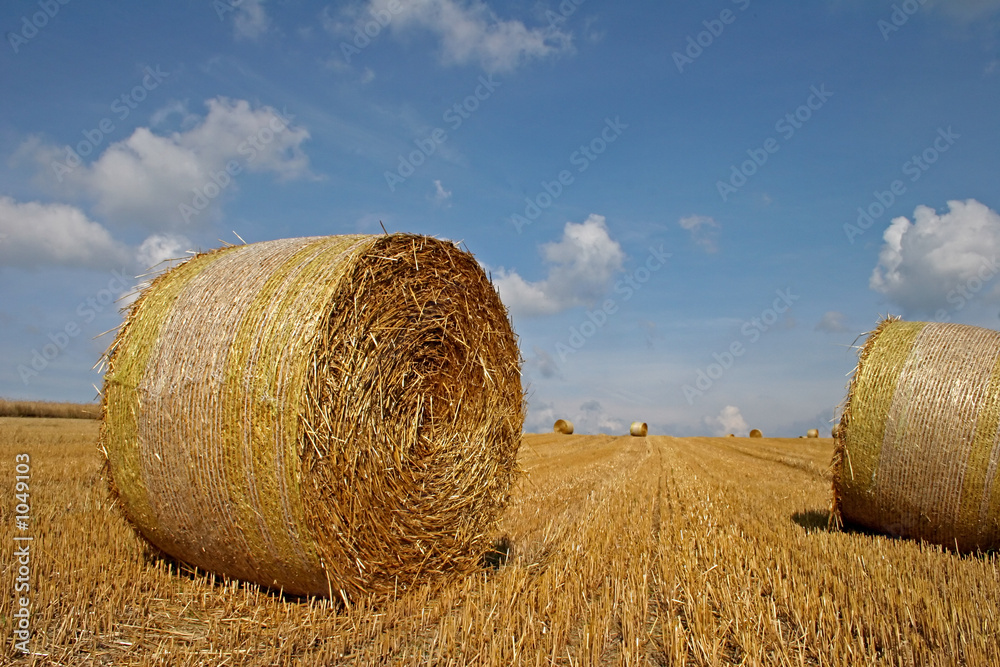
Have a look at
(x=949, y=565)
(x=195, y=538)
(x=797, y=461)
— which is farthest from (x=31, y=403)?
(x=949, y=565)

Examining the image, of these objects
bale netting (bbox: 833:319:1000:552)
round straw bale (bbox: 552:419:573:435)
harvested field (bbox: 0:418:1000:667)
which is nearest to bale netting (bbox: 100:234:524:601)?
harvested field (bbox: 0:418:1000:667)

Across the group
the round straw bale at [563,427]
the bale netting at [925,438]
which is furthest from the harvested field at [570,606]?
the round straw bale at [563,427]

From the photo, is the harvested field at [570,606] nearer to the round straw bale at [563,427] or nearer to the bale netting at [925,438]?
the bale netting at [925,438]

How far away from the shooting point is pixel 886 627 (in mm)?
3451

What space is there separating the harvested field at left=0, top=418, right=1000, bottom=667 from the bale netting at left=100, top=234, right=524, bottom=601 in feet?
1.10

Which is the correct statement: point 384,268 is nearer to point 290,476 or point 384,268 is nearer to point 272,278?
point 272,278

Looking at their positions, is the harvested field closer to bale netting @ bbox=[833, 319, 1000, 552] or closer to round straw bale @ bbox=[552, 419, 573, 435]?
bale netting @ bbox=[833, 319, 1000, 552]

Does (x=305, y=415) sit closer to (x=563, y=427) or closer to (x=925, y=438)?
(x=925, y=438)

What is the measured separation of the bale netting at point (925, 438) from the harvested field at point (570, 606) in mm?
274

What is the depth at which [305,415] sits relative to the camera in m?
3.72

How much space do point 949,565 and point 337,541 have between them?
4702 millimetres

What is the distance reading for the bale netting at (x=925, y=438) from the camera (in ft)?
18.2

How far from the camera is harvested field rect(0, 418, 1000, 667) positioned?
10.5ft

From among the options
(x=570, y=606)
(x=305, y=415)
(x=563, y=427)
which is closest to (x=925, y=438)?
(x=570, y=606)
